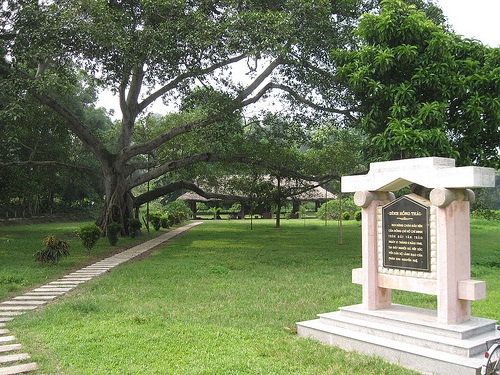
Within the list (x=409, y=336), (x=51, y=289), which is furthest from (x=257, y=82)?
(x=409, y=336)

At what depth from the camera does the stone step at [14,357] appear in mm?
5064

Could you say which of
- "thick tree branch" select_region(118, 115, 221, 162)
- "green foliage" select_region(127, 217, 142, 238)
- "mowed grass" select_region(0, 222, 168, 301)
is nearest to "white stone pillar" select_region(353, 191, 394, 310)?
"mowed grass" select_region(0, 222, 168, 301)

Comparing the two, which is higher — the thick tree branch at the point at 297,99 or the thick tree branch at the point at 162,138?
the thick tree branch at the point at 297,99

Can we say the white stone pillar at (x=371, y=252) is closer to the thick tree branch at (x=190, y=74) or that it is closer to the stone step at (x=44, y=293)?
the stone step at (x=44, y=293)

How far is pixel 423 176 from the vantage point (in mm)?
5828

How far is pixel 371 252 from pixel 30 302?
5.68 metres

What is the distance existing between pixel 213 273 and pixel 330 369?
20.9 ft

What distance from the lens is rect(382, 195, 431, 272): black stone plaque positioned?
19.2 ft

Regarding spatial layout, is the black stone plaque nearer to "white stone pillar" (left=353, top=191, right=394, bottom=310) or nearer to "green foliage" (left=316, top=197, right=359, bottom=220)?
"white stone pillar" (left=353, top=191, right=394, bottom=310)

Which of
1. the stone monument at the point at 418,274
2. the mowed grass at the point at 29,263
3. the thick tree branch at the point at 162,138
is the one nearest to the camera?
the stone monument at the point at 418,274

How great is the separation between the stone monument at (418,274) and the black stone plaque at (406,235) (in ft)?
0.04

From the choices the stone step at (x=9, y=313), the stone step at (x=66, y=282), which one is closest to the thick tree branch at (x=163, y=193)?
the stone step at (x=66, y=282)

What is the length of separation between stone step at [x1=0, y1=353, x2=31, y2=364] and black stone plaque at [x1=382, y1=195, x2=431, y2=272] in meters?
4.41

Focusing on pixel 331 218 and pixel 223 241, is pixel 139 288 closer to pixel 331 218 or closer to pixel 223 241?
pixel 223 241
